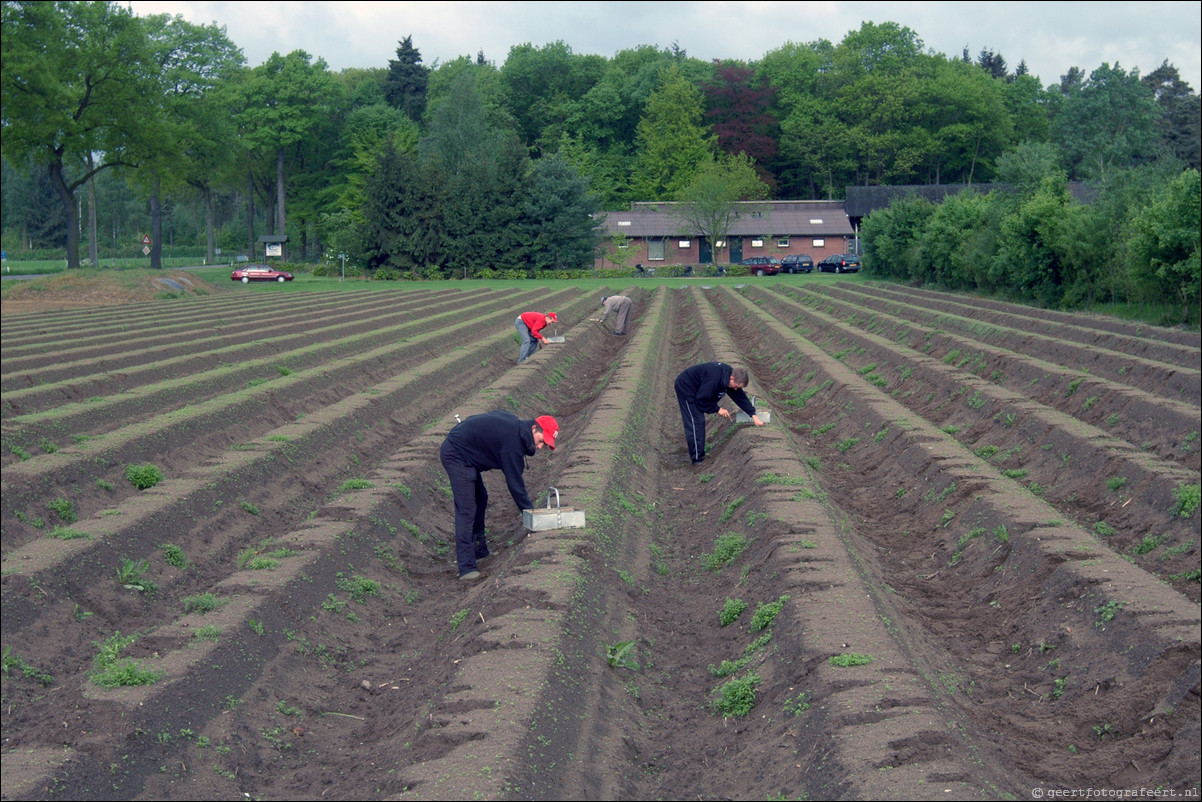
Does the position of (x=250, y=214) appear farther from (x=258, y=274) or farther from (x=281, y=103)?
(x=258, y=274)

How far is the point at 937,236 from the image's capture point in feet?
141

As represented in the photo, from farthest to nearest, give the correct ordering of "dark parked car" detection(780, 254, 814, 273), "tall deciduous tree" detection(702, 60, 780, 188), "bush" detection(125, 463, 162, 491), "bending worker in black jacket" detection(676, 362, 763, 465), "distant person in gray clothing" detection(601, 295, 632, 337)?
"tall deciduous tree" detection(702, 60, 780, 188), "dark parked car" detection(780, 254, 814, 273), "distant person in gray clothing" detection(601, 295, 632, 337), "bending worker in black jacket" detection(676, 362, 763, 465), "bush" detection(125, 463, 162, 491)

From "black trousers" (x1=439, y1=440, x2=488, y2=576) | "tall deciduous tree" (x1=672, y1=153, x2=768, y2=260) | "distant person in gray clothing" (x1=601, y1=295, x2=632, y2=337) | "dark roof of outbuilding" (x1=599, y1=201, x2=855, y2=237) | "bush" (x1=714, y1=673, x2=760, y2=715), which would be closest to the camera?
"bush" (x1=714, y1=673, x2=760, y2=715)

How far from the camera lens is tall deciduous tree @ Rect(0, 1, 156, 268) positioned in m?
46.7

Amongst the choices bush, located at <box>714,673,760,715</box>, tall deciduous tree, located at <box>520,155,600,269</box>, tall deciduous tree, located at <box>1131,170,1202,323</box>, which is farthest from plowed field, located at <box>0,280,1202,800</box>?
tall deciduous tree, located at <box>520,155,600,269</box>

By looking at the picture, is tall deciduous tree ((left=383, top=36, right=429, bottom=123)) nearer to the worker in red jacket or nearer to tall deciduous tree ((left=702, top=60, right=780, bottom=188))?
tall deciduous tree ((left=702, top=60, right=780, bottom=188))

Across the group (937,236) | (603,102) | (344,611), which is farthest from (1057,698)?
(603,102)

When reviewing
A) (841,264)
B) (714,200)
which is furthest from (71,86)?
(841,264)

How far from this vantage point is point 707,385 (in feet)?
45.0

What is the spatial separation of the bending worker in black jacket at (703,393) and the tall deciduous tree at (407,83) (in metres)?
91.3

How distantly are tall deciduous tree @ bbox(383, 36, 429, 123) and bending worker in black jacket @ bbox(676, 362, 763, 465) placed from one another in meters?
91.3

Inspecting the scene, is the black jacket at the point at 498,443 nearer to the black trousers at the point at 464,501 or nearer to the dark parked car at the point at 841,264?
the black trousers at the point at 464,501

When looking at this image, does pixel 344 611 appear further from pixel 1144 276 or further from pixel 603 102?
pixel 603 102

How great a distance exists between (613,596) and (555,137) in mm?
91466
